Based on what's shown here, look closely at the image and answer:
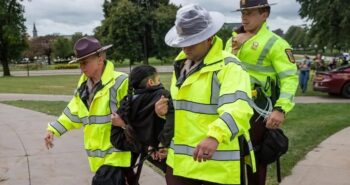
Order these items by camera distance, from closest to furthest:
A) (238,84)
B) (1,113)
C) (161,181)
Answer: (238,84) < (161,181) < (1,113)

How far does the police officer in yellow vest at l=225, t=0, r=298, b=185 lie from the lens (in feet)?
12.0

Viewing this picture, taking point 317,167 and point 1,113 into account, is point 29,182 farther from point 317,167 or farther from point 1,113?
point 1,113

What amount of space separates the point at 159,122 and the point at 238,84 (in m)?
1.14

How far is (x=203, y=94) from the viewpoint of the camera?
2.70 meters

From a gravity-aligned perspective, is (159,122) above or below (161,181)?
above

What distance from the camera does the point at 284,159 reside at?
21.8 ft

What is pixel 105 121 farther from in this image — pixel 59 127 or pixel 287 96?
pixel 287 96

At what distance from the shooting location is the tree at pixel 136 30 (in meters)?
50.7

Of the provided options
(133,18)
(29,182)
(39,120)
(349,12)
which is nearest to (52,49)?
(133,18)

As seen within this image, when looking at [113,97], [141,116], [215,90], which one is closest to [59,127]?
[113,97]

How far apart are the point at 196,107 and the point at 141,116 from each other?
962 millimetres

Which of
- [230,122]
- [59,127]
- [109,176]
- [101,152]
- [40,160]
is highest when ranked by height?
[230,122]

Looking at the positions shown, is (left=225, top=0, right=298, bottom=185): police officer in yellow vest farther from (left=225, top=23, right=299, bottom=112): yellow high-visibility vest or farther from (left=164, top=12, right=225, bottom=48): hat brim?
(left=164, top=12, right=225, bottom=48): hat brim

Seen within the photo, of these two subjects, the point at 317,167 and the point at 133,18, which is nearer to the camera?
the point at 317,167
